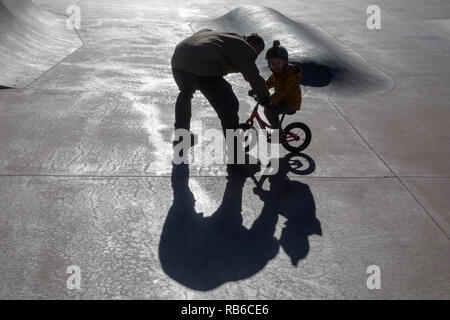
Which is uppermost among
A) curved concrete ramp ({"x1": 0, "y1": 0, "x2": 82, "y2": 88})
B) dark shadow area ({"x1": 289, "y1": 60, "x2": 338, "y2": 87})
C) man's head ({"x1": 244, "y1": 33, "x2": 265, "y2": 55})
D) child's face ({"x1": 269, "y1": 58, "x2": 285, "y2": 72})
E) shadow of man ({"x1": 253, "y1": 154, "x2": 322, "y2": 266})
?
man's head ({"x1": 244, "y1": 33, "x2": 265, "y2": 55})

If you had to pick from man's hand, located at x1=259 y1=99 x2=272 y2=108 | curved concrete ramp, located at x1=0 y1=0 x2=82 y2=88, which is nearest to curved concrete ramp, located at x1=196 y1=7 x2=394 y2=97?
man's hand, located at x1=259 y1=99 x2=272 y2=108

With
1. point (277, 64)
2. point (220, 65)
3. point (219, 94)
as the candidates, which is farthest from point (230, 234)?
point (277, 64)

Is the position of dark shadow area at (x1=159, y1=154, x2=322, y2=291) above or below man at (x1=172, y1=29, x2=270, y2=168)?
below

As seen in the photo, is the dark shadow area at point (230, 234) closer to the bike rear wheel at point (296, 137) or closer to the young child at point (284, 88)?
the bike rear wheel at point (296, 137)

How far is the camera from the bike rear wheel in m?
6.21

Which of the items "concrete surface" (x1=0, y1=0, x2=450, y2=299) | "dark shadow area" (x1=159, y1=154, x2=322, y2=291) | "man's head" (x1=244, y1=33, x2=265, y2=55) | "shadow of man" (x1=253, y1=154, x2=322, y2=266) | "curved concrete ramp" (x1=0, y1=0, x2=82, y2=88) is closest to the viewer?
"concrete surface" (x1=0, y1=0, x2=450, y2=299)

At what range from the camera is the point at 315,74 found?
922 centimetres

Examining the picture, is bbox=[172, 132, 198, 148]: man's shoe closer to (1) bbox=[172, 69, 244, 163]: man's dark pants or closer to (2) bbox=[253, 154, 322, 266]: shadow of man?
(1) bbox=[172, 69, 244, 163]: man's dark pants

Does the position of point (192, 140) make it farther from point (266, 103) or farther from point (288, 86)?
point (288, 86)

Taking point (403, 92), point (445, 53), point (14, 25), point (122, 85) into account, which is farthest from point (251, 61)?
point (445, 53)

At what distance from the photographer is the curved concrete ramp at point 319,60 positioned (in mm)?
8953

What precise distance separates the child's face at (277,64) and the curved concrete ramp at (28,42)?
4570mm

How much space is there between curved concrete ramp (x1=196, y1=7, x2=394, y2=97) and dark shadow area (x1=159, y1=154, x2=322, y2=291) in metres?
3.70

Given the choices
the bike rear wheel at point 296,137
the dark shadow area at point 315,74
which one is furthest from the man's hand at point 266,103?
the dark shadow area at point 315,74
